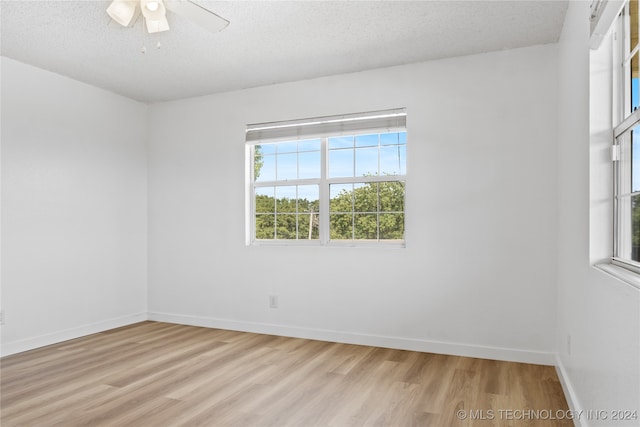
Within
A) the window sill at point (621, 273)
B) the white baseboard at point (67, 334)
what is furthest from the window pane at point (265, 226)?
the window sill at point (621, 273)

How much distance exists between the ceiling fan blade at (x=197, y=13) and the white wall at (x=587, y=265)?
1983 millimetres

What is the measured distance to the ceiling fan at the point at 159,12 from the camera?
2.44 m

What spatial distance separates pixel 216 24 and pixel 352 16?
974 mm

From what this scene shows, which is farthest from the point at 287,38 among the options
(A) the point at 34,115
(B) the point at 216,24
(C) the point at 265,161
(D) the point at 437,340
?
(D) the point at 437,340

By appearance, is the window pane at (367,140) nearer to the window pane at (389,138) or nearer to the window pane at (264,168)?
the window pane at (389,138)

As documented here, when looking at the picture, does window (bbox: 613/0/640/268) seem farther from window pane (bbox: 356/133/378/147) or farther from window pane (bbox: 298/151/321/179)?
window pane (bbox: 298/151/321/179)

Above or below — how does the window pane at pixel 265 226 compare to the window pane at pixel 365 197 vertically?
below

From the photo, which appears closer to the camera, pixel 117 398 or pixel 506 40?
pixel 117 398

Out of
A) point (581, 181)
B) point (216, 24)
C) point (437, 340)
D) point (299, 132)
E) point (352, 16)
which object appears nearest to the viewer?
point (581, 181)

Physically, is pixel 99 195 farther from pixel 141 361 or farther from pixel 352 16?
pixel 352 16

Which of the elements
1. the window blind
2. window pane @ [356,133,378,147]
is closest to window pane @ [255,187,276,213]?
the window blind

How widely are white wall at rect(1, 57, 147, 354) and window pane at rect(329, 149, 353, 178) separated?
7.57ft

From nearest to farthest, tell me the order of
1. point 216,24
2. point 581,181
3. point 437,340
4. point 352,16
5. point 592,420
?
point 592,420 < point 581,181 < point 216,24 < point 352,16 < point 437,340

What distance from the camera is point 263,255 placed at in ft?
14.8
